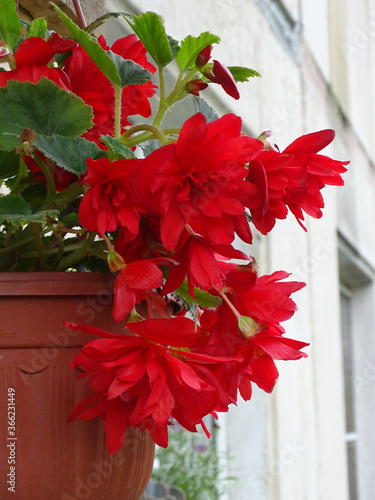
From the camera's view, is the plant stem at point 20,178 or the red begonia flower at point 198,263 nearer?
the red begonia flower at point 198,263

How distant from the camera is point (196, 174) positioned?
1.60 feet

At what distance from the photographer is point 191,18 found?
5.57 feet

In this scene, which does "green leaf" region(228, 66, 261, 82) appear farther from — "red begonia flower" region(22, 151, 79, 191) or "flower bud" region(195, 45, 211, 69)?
"red begonia flower" region(22, 151, 79, 191)

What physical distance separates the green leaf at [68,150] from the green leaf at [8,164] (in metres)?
0.10

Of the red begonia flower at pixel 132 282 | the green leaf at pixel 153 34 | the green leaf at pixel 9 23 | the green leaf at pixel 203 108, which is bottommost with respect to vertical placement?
the red begonia flower at pixel 132 282

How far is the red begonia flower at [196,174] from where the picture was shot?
0.48m

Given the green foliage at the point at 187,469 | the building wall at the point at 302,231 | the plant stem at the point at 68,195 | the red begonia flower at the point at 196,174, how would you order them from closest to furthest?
the red begonia flower at the point at 196,174, the plant stem at the point at 68,195, the green foliage at the point at 187,469, the building wall at the point at 302,231

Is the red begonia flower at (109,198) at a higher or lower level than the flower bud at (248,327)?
higher

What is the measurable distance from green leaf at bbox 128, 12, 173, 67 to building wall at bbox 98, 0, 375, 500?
756 mm

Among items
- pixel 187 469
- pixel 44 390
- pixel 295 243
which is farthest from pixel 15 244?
pixel 295 243

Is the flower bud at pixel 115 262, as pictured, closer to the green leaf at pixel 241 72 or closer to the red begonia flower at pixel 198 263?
the red begonia flower at pixel 198 263

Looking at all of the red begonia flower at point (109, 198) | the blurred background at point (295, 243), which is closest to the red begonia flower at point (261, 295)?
the red begonia flower at point (109, 198)

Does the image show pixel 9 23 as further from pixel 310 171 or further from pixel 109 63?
pixel 310 171

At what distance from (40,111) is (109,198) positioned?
100 millimetres
